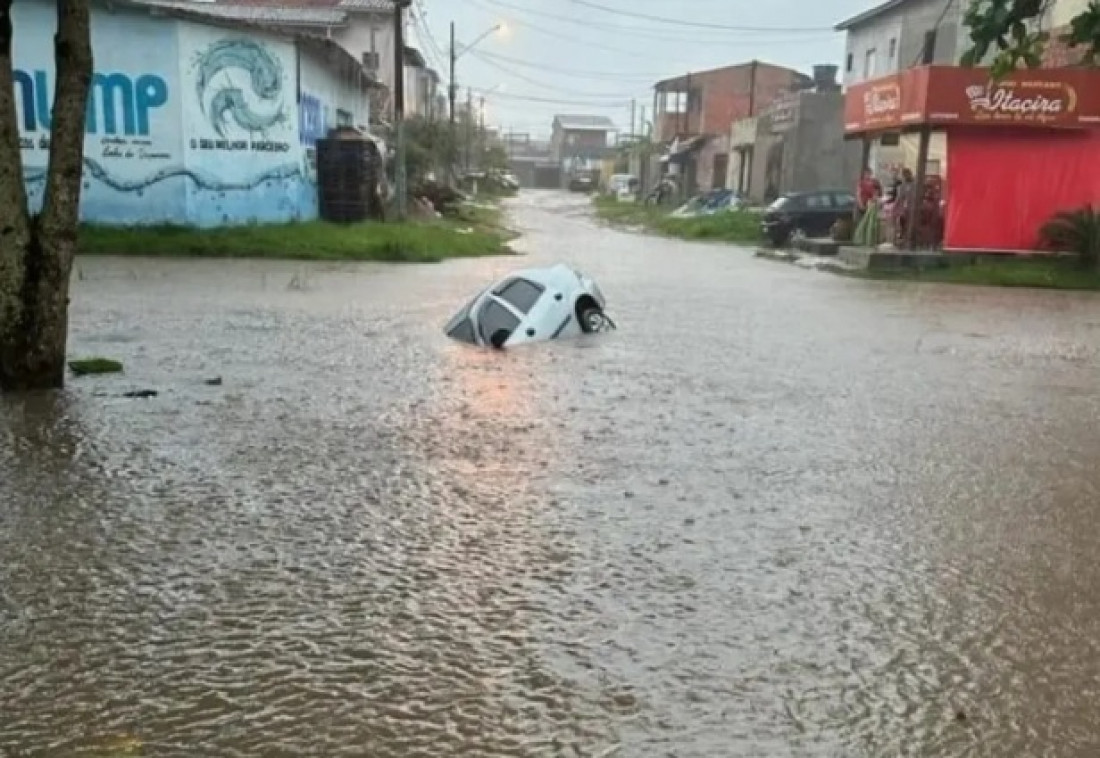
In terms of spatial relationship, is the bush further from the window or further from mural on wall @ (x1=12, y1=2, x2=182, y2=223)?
mural on wall @ (x1=12, y1=2, x2=182, y2=223)

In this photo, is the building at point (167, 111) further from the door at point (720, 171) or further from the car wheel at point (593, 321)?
the door at point (720, 171)

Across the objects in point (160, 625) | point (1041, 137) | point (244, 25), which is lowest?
point (160, 625)

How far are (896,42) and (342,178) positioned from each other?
76.7 feet

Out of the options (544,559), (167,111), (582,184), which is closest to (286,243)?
(167,111)

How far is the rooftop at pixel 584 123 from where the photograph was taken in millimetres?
122463

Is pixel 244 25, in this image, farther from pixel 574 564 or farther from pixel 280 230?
pixel 574 564

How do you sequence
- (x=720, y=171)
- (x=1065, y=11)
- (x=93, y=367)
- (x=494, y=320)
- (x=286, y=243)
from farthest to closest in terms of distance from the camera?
(x=720, y=171)
(x=1065, y=11)
(x=286, y=243)
(x=494, y=320)
(x=93, y=367)

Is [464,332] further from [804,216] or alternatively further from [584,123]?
[584,123]

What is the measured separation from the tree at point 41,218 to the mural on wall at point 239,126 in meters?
14.0

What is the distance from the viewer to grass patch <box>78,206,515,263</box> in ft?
62.7

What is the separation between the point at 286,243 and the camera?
1992 cm

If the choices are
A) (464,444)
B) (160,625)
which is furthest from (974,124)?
(160,625)

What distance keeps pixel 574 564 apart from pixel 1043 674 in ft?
5.98

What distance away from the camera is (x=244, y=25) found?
69.5 ft
